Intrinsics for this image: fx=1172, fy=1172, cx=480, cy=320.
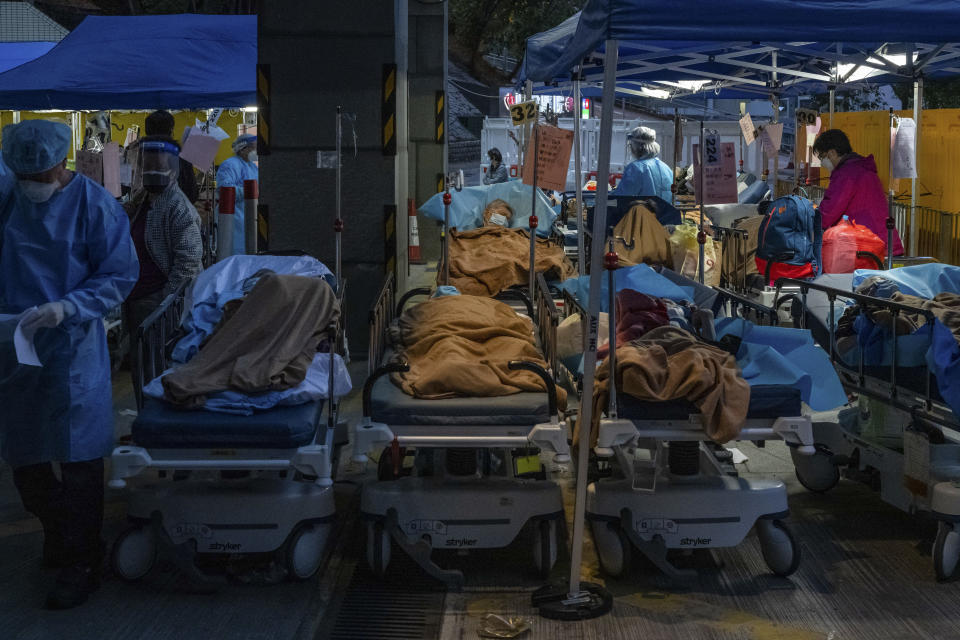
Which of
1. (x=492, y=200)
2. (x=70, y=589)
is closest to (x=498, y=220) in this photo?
(x=492, y=200)

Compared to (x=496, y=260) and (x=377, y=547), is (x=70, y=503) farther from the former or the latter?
(x=496, y=260)

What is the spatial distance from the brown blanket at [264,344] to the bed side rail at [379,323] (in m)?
0.20

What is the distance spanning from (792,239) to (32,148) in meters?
6.04

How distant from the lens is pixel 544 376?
17.1 feet

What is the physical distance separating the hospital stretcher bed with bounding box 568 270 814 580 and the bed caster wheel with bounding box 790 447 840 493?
4.17 feet

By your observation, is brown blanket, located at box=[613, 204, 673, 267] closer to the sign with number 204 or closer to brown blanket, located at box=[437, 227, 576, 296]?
brown blanket, located at box=[437, 227, 576, 296]

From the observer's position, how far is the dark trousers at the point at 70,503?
16.8 ft

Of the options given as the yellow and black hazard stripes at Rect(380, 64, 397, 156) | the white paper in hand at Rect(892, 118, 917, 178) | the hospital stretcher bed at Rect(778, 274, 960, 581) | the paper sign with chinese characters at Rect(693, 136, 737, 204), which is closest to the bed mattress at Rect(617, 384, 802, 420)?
the hospital stretcher bed at Rect(778, 274, 960, 581)

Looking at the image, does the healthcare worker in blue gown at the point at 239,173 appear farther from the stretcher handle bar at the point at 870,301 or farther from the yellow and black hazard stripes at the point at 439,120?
the stretcher handle bar at the point at 870,301

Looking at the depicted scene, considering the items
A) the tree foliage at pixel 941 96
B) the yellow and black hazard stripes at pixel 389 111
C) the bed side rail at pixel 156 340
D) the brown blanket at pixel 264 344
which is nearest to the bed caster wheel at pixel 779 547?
the brown blanket at pixel 264 344

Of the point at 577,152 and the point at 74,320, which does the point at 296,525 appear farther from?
the point at 577,152

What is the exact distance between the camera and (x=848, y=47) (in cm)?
1128

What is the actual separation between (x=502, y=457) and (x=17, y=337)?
2.77m

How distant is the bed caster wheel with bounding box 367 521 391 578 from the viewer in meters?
5.27
